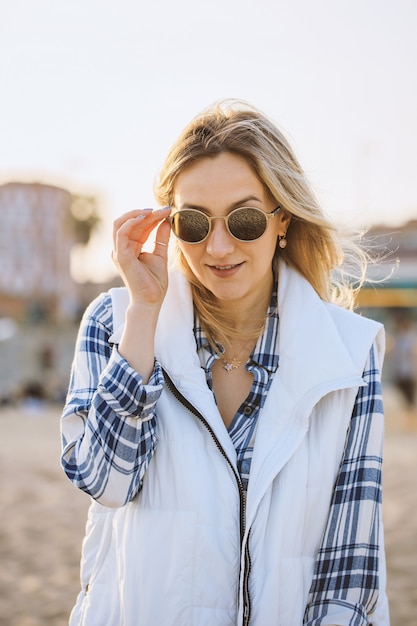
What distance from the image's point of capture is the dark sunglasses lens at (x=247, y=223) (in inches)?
88.9

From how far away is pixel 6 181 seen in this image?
69.3 meters

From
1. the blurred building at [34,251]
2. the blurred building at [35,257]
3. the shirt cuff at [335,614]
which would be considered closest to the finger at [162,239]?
the shirt cuff at [335,614]

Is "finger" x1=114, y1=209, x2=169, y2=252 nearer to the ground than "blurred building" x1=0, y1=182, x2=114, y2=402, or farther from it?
nearer to the ground

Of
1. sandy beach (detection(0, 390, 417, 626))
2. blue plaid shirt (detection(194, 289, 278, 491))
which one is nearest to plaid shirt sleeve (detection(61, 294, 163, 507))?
blue plaid shirt (detection(194, 289, 278, 491))

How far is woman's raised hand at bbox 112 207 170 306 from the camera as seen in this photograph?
7.16 ft

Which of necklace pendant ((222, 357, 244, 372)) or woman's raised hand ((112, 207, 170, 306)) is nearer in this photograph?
woman's raised hand ((112, 207, 170, 306))

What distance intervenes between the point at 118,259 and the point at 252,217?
446 mm

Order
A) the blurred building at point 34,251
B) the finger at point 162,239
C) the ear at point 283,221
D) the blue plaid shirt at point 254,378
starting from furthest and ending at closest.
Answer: the blurred building at point 34,251, the ear at point 283,221, the finger at point 162,239, the blue plaid shirt at point 254,378

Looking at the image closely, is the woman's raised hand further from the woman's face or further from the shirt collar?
the shirt collar

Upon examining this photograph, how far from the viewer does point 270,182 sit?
2.33m

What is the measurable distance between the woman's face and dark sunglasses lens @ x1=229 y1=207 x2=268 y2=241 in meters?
0.02

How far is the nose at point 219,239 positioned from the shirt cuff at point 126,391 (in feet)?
1.57

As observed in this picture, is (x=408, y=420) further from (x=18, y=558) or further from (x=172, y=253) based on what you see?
(x=172, y=253)

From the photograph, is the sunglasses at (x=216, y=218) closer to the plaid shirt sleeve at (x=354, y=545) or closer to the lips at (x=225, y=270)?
the lips at (x=225, y=270)
